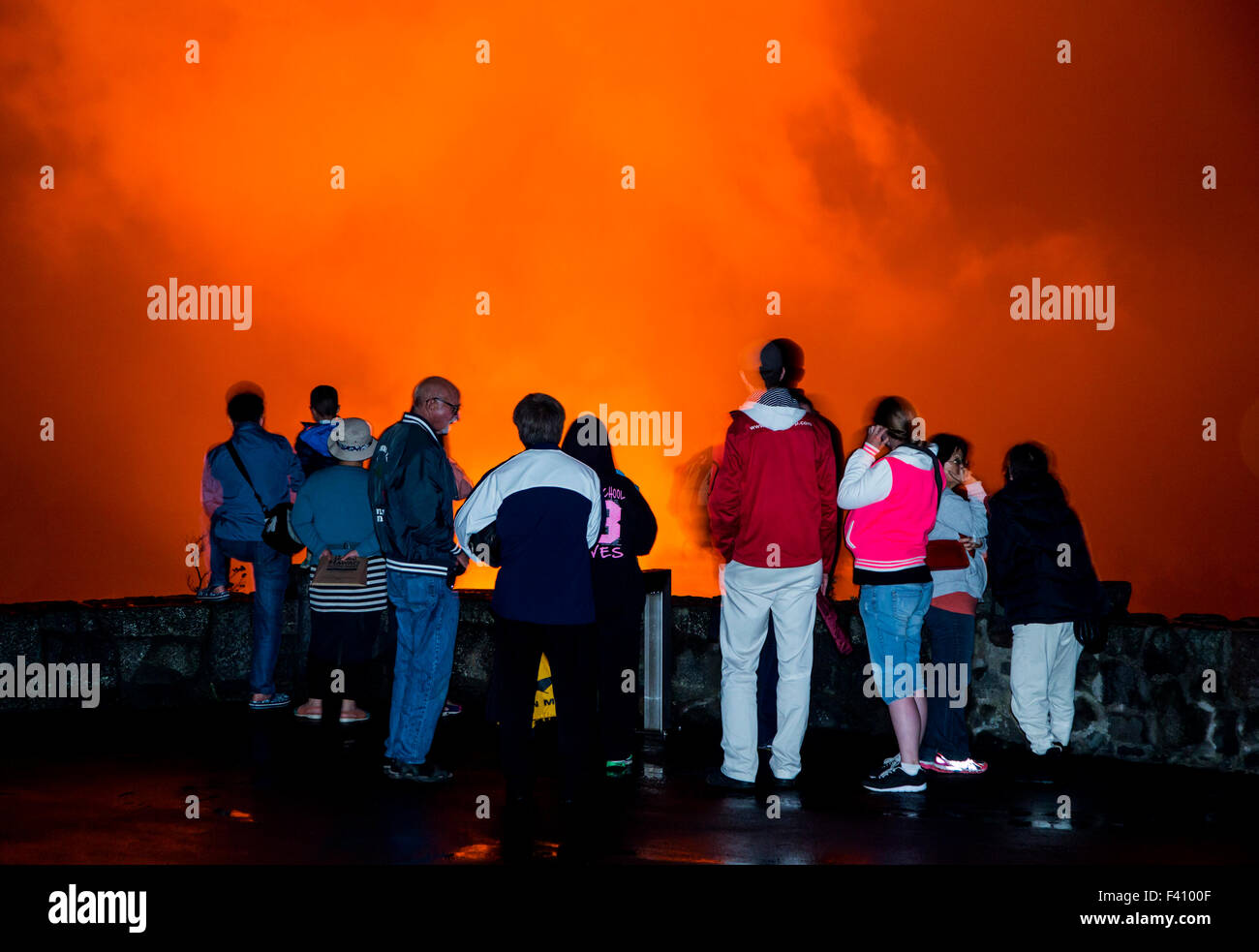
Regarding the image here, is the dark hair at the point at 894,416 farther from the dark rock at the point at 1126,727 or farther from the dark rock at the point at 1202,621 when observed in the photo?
the dark rock at the point at 1126,727

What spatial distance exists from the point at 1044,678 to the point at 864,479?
53.8 inches

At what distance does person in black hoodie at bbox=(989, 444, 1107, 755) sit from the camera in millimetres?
5293

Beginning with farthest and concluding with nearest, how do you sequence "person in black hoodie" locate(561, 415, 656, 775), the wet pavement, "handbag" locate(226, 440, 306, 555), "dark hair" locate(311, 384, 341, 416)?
"dark hair" locate(311, 384, 341, 416)
"handbag" locate(226, 440, 306, 555)
"person in black hoodie" locate(561, 415, 656, 775)
the wet pavement

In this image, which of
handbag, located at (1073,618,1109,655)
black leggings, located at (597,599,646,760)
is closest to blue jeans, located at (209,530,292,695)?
black leggings, located at (597,599,646,760)

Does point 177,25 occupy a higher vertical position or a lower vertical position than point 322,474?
higher

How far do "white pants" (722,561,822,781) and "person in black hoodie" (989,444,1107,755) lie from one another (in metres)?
1.08

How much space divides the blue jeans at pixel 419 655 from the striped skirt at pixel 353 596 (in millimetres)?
628

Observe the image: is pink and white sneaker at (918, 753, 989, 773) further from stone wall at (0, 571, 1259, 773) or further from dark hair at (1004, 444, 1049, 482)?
dark hair at (1004, 444, 1049, 482)

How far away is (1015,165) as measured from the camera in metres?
13.3

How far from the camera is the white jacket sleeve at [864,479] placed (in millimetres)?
4773

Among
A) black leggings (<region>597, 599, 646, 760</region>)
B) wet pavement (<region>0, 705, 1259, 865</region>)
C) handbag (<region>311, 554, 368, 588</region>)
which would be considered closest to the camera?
wet pavement (<region>0, 705, 1259, 865</region>)
